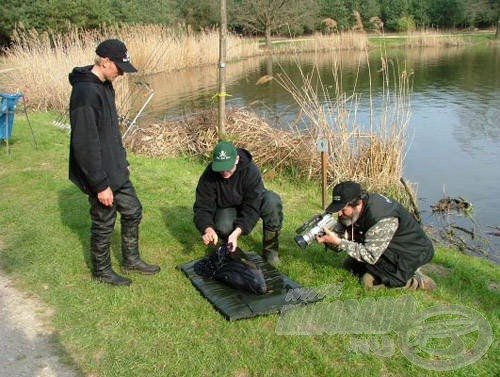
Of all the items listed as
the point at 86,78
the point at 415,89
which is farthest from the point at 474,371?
the point at 415,89

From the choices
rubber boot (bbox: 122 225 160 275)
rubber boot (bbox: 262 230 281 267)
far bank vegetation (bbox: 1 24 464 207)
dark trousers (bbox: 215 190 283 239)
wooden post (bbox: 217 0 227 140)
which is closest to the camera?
rubber boot (bbox: 122 225 160 275)

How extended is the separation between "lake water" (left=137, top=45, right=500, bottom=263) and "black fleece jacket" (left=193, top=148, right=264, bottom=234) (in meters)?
3.22

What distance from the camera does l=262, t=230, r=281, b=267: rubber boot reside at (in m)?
4.32

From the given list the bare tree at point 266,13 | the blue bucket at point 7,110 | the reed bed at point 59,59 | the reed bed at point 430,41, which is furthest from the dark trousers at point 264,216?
the reed bed at point 430,41

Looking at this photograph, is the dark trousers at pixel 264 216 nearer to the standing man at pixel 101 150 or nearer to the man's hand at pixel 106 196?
the standing man at pixel 101 150

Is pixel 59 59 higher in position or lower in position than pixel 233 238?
higher

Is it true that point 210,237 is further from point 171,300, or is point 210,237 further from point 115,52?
point 115,52

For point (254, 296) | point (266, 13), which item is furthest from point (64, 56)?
point (254, 296)

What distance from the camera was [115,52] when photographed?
3.37 meters

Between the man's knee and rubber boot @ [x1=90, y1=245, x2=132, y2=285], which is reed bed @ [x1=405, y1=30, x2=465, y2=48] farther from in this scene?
rubber boot @ [x1=90, y1=245, x2=132, y2=285]

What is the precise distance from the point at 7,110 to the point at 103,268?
5.05 m

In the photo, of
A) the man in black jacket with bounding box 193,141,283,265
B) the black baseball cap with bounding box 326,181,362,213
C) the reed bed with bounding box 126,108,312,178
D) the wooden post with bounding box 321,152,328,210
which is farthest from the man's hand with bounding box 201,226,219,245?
the reed bed with bounding box 126,108,312,178

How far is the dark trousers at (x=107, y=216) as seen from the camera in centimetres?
367

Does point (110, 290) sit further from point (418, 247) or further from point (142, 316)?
Answer: point (418, 247)
